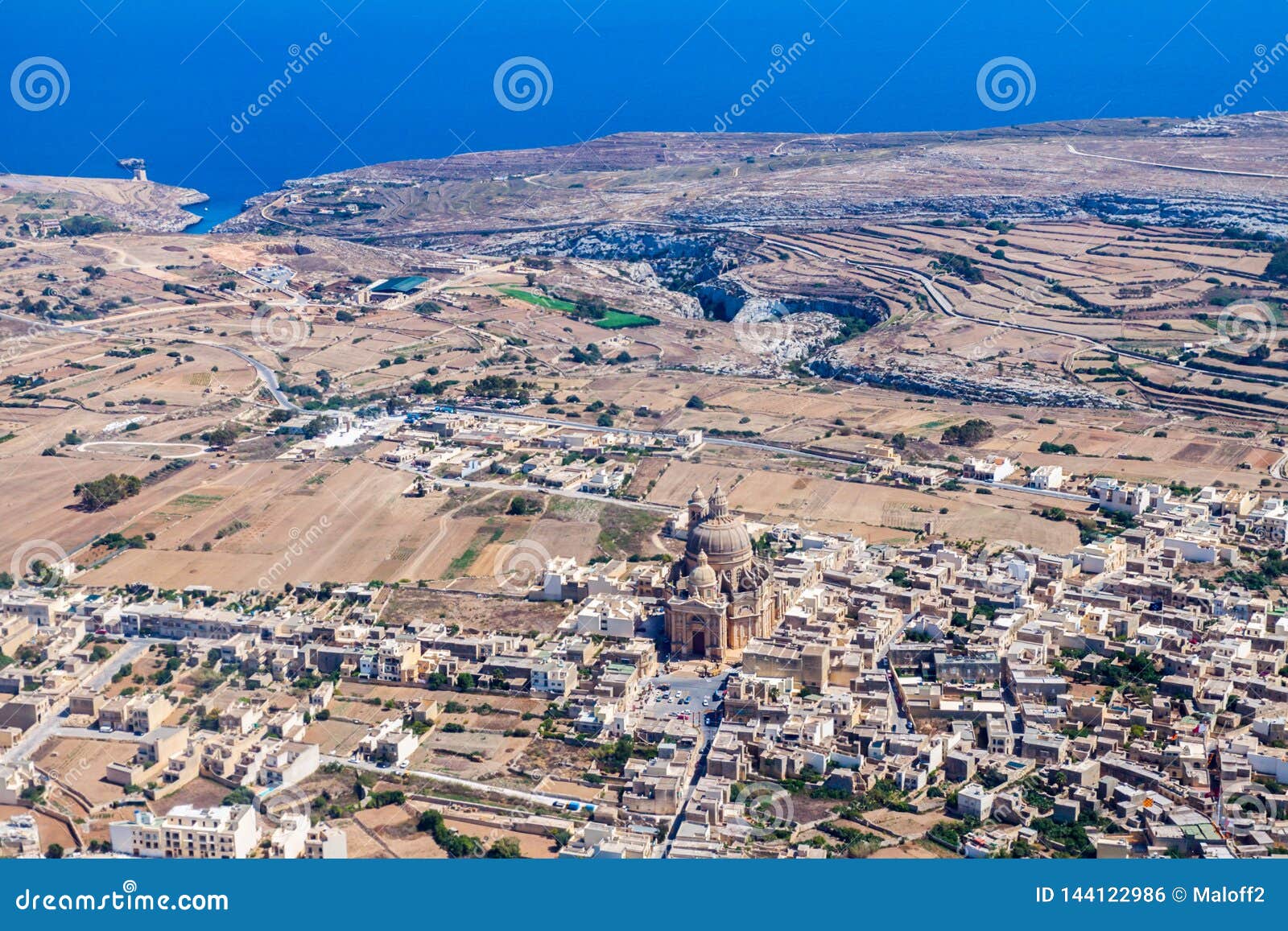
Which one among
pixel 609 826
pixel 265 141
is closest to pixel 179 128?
pixel 265 141

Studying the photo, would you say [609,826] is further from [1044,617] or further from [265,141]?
[265,141]

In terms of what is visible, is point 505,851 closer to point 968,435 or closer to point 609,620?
point 609,620

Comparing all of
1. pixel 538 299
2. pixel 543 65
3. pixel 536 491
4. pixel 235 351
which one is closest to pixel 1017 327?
pixel 538 299

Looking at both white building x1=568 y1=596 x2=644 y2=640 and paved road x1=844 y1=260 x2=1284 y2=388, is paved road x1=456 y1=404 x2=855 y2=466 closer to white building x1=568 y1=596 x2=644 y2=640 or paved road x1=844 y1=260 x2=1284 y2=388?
white building x1=568 y1=596 x2=644 y2=640

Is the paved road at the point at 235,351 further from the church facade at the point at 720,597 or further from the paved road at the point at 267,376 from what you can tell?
the church facade at the point at 720,597

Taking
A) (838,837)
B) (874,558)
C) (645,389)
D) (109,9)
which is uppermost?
(109,9)

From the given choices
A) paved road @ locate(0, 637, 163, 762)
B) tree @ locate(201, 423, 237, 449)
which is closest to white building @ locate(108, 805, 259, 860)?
paved road @ locate(0, 637, 163, 762)

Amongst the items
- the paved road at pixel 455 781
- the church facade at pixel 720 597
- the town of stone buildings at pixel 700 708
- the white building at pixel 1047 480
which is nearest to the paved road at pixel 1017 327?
the white building at pixel 1047 480
